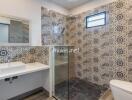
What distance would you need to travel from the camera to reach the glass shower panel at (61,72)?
207 centimetres

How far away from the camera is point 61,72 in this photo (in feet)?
7.16

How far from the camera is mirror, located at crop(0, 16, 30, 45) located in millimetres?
1905

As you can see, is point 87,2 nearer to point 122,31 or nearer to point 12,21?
point 122,31

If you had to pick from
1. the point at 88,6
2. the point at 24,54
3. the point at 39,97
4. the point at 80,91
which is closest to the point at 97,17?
the point at 88,6

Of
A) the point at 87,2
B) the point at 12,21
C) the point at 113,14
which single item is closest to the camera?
the point at 12,21

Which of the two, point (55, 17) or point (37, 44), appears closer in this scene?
point (37, 44)

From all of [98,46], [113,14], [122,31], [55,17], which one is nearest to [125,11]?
[113,14]

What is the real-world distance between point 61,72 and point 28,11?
149 cm

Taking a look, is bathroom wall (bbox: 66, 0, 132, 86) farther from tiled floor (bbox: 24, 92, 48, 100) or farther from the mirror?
the mirror

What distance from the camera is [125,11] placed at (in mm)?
2078

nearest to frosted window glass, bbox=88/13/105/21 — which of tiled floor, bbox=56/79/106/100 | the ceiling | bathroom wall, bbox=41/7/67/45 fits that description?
the ceiling

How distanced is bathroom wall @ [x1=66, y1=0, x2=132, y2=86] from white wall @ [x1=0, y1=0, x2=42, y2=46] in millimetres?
1171

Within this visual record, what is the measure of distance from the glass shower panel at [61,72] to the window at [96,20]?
3.76ft

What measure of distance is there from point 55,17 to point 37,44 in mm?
981
